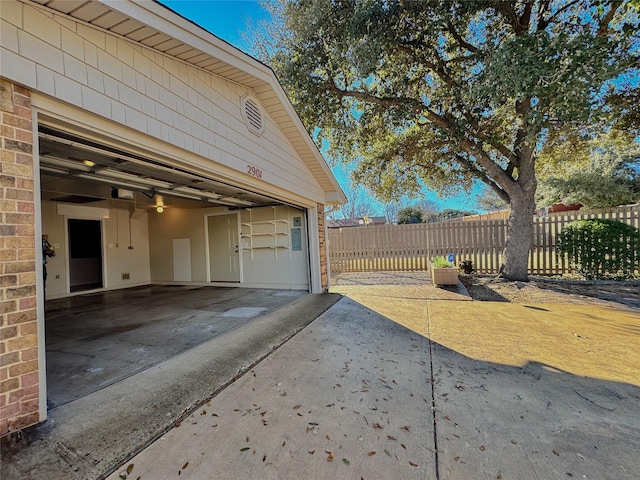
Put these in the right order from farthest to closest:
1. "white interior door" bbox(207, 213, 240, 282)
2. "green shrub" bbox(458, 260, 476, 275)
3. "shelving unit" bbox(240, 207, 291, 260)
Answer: "green shrub" bbox(458, 260, 476, 275)
"white interior door" bbox(207, 213, 240, 282)
"shelving unit" bbox(240, 207, 291, 260)

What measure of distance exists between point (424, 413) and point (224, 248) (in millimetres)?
7736

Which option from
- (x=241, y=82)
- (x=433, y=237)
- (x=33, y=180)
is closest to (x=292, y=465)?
(x=33, y=180)

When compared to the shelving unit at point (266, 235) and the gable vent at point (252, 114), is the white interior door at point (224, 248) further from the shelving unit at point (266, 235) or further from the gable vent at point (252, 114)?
the gable vent at point (252, 114)

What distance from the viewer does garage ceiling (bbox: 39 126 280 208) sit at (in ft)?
10.6

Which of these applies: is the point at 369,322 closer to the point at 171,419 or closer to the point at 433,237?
the point at 171,419

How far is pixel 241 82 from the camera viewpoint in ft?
14.9

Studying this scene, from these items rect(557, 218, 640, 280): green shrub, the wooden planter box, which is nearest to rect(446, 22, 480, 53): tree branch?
rect(557, 218, 640, 280): green shrub

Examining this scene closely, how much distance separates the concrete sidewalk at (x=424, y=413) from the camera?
1.73m

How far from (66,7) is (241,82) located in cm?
247

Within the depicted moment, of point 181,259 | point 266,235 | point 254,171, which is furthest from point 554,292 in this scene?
point 181,259

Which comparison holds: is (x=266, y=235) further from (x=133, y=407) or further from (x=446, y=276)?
(x=133, y=407)

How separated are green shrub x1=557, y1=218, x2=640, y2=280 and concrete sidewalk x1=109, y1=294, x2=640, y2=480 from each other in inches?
156

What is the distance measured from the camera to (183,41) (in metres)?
3.17

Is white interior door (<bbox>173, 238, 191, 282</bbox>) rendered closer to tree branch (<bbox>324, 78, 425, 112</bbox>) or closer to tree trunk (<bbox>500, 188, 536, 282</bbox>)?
tree branch (<bbox>324, 78, 425, 112</bbox>)
